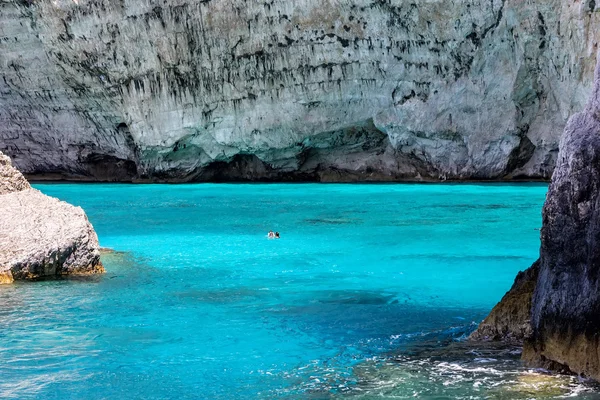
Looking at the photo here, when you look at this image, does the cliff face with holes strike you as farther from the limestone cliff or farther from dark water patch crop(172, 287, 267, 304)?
the limestone cliff

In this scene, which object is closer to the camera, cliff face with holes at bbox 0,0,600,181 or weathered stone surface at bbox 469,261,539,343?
weathered stone surface at bbox 469,261,539,343

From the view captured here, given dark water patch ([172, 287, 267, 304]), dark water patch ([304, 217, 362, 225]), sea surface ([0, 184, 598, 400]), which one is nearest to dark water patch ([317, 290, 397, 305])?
sea surface ([0, 184, 598, 400])

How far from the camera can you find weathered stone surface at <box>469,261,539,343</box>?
17.8 ft

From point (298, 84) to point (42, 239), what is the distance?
20729 mm

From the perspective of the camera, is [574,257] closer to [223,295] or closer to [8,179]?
[223,295]

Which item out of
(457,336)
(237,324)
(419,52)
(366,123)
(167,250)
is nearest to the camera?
(457,336)

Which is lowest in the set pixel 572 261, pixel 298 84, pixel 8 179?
pixel 572 261

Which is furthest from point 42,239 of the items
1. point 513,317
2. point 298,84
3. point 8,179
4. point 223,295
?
point 298,84

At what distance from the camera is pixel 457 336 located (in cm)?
585

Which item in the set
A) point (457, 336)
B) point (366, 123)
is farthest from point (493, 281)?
point (366, 123)

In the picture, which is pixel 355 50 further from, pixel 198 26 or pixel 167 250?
pixel 167 250

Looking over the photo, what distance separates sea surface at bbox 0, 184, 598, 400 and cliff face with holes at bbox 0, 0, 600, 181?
10891mm

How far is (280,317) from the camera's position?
6.80 meters

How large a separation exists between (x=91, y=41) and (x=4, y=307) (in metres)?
24.4
